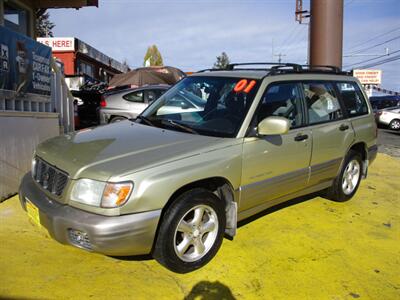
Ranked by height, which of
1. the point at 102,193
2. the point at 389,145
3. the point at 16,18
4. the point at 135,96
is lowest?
the point at 389,145

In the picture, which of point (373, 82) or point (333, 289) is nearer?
point (333, 289)

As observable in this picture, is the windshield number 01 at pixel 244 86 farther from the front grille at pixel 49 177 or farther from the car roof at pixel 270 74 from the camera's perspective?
the front grille at pixel 49 177

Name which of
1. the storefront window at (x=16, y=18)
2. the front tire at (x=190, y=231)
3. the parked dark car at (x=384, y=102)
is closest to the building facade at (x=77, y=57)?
the storefront window at (x=16, y=18)

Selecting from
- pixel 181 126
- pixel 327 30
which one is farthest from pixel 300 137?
pixel 327 30

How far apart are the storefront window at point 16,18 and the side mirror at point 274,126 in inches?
308

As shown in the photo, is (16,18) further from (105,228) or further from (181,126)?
(105,228)

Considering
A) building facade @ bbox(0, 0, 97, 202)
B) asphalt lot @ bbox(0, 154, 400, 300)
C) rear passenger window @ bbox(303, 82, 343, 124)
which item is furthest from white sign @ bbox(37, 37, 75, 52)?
rear passenger window @ bbox(303, 82, 343, 124)

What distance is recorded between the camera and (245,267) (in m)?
3.56

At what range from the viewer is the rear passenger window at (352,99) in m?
5.36

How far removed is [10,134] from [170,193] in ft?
10.0

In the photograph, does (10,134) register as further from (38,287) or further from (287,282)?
(287,282)

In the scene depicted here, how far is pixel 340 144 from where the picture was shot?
5035mm

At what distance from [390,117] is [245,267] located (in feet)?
64.3

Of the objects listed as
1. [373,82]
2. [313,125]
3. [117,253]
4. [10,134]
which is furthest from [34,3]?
[373,82]
